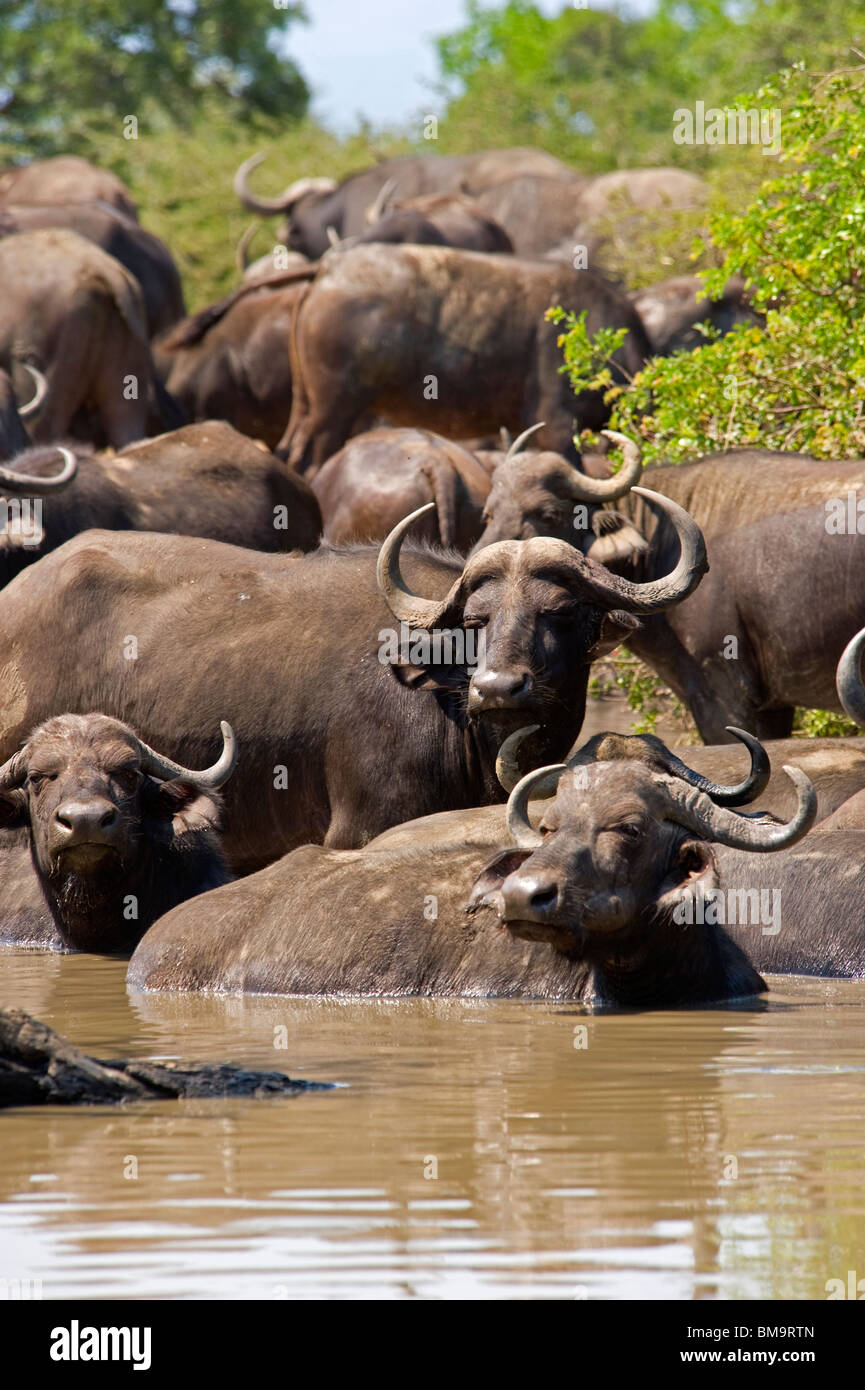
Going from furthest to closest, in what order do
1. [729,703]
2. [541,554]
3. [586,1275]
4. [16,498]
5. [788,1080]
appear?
[16,498] → [729,703] → [541,554] → [788,1080] → [586,1275]

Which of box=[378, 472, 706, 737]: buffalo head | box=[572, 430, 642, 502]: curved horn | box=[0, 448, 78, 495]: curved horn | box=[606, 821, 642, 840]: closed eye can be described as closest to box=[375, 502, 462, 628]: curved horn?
box=[378, 472, 706, 737]: buffalo head

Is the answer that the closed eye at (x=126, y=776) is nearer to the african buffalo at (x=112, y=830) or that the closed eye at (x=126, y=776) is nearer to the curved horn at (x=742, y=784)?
the african buffalo at (x=112, y=830)

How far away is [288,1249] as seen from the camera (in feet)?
15.3

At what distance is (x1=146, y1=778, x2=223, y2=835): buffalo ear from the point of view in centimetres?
930

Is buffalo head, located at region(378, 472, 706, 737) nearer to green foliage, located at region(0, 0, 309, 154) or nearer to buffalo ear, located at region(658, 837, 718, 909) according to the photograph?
buffalo ear, located at region(658, 837, 718, 909)

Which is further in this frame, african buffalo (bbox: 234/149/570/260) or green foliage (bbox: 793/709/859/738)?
african buffalo (bbox: 234/149/570/260)

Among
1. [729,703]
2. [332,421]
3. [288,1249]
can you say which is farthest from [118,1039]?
[332,421]

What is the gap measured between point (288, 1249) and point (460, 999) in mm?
3282

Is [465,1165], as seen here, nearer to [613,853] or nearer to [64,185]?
[613,853]

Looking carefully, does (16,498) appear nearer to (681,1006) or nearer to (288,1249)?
(681,1006)

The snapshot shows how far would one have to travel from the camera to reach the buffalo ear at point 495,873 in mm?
7797

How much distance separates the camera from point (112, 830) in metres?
8.81

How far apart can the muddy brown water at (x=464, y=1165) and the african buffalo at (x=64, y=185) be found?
798 inches

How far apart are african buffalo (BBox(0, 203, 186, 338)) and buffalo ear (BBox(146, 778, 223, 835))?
13.4 m
